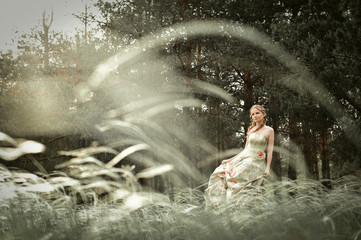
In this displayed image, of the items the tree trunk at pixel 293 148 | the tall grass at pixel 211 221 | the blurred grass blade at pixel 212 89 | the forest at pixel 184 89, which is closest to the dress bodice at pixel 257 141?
the forest at pixel 184 89

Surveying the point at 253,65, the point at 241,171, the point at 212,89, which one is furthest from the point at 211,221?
the point at 212,89

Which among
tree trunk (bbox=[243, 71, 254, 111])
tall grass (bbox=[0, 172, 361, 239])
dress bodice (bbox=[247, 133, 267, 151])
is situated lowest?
tall grass (bbox=[0, 172, 361, 239])

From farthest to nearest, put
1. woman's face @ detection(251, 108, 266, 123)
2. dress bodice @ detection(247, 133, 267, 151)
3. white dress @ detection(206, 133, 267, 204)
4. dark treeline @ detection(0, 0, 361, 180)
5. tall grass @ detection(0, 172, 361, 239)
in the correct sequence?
→ dark treeline @ detection(0, 0, 361, 180), woman's face @ detection(251, 108, 266, 123), dress bodice @ detection(247, 133, 267, 151), white dress @ detection(206, 133, 267, 204), tall grass @ detection(0, 172, 361, 239)

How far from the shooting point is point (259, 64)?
34.7ft

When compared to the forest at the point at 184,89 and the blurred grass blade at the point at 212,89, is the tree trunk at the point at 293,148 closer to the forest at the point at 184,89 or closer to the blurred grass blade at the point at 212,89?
the forest at the point at 184,89

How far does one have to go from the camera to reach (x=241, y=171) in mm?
5535

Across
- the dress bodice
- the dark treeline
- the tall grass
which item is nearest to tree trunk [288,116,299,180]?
the dark treeline

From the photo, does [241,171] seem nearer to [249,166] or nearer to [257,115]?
[249,166]

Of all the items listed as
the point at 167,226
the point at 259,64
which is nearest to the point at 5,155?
the point at 167,226

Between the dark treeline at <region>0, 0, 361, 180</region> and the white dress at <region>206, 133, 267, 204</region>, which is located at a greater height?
the dark treeline at <region>0, 0, 361, 180</region>

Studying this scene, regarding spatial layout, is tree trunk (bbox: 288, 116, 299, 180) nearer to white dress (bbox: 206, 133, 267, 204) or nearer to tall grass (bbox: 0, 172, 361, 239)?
white dress (bbox: 206, 133, 267, 204)

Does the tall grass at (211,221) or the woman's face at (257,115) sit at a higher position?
the woman's face at (257,115)

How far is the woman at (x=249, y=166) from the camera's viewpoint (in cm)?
548

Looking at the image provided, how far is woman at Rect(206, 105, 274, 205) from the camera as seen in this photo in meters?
5.48
